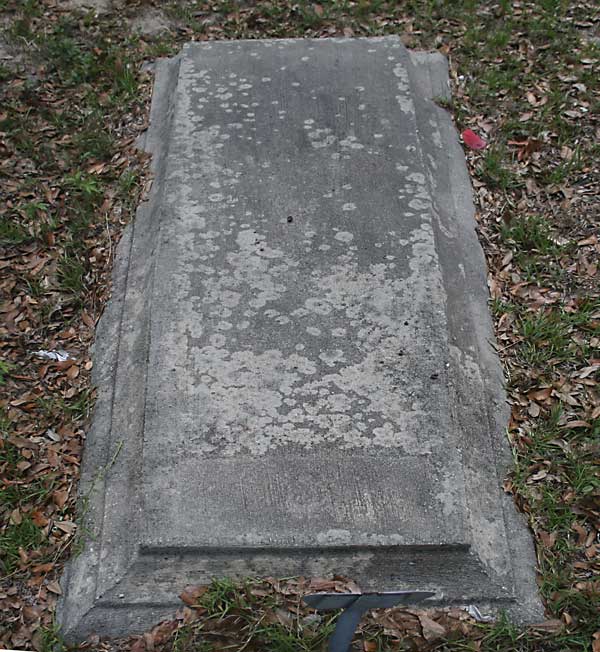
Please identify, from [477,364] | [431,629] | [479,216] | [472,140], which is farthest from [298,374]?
[472,140]

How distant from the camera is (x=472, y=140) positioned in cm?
412

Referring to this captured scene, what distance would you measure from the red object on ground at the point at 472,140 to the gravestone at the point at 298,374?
0.94ft

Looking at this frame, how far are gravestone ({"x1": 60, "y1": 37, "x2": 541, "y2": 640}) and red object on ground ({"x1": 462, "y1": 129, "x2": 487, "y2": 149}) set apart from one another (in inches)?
11.3

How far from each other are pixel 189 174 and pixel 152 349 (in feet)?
3.30

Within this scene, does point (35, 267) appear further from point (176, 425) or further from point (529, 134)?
point (529, 134)

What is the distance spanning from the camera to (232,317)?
2.92 m

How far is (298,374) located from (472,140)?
206 cm

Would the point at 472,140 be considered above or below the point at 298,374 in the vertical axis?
above

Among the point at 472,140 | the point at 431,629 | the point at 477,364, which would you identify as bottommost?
the point at 431,629

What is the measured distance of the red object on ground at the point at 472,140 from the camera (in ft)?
13.5

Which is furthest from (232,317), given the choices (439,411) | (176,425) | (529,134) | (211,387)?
(529,134)

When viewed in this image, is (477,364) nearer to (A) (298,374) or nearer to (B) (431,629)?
(A) (298,374)

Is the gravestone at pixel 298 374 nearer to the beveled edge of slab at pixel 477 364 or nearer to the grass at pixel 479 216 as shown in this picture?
the beveled edge of slab at pixel 477 364

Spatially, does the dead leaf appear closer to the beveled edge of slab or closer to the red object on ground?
the beveled edge of slab
